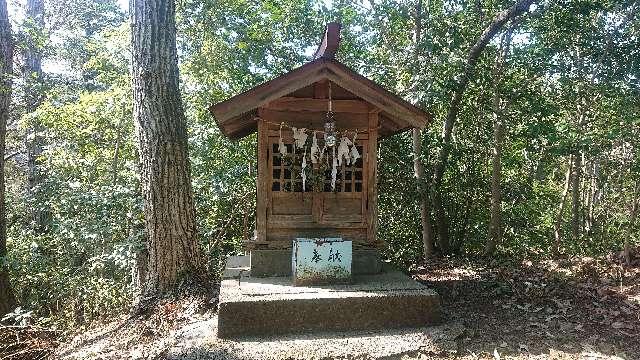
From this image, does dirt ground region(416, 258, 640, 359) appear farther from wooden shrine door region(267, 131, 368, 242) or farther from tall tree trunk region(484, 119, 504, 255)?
wooden shrine door region(267, 131, 368, 242)

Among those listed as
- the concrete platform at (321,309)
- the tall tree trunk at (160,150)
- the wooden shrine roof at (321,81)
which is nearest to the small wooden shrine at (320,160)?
the wooden shrine roof at (321,81)

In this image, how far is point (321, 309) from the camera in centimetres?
498

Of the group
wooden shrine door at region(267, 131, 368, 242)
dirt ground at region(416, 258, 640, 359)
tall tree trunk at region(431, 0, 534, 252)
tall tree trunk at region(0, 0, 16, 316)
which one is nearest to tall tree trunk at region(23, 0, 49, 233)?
tall tree trunk at region(0, 0, 16, 316)

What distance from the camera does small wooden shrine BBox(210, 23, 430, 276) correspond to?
594cm

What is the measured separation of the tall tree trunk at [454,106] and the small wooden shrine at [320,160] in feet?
8.85

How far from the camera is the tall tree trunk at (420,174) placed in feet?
28.9

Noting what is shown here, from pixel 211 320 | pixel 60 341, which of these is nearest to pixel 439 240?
pixel 211 320

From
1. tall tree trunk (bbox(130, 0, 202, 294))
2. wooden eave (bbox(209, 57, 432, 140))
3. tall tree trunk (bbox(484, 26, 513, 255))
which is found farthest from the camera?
tall tree trunk (bbox(484, 26, 513, 255))

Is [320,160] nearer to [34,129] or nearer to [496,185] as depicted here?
[496,185]

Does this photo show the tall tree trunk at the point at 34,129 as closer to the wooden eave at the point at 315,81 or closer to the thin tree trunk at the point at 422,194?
the wooden eave at the point at 315,81

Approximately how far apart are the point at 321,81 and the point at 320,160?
1.11 m

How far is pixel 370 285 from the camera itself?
5.56 meters

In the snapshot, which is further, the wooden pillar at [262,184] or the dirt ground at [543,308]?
the wooden pillar at [262,184]

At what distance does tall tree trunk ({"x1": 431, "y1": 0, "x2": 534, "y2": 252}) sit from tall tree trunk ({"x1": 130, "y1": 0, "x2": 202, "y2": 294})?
202 inches
